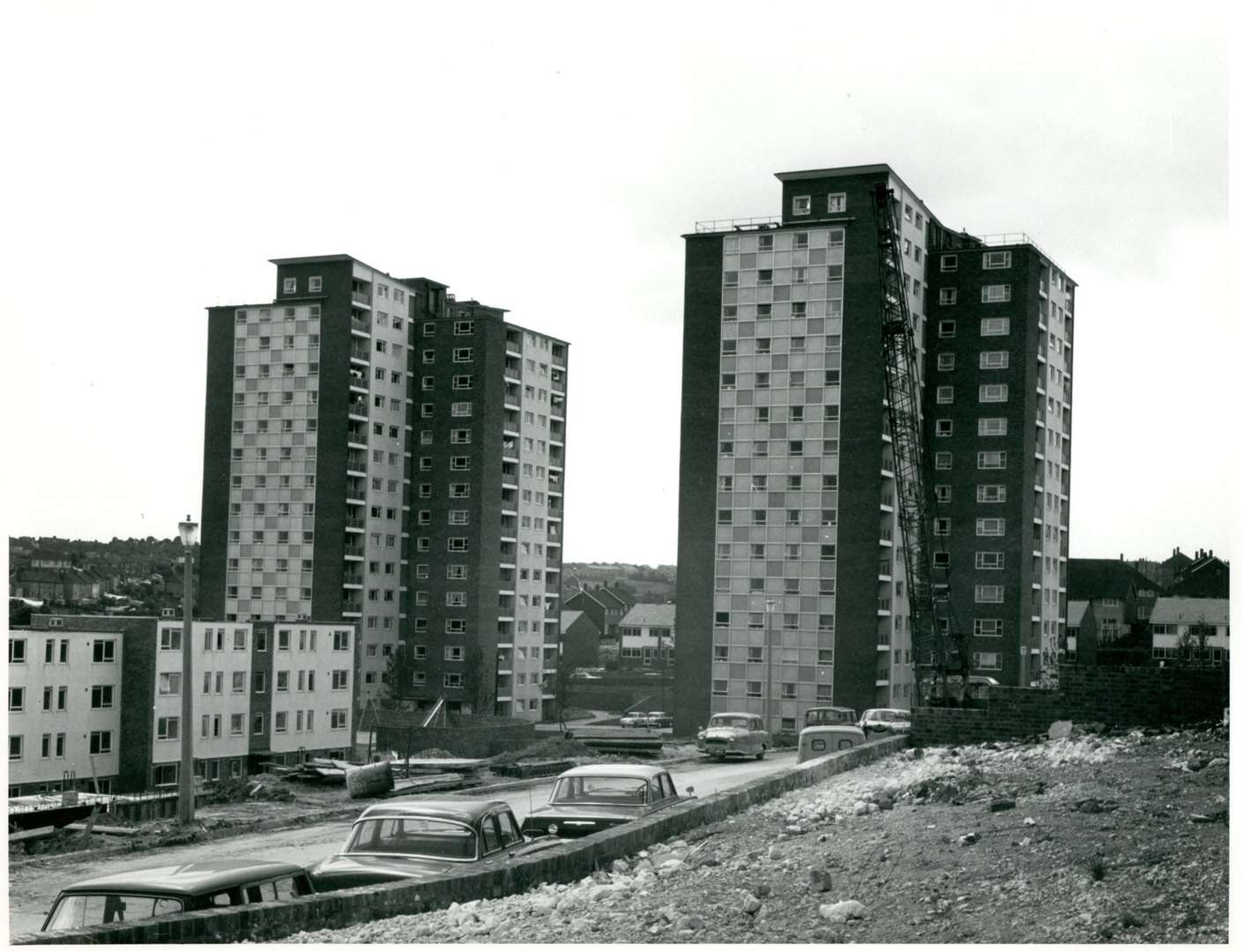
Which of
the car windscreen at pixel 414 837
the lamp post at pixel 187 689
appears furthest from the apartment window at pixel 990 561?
the car windscreen at pixel 414 837

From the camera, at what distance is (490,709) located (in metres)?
59.8

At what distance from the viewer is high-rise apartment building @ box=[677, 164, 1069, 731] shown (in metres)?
35.3

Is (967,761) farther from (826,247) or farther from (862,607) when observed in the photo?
(862,607)

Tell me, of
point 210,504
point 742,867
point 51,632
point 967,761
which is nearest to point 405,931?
point 742,867

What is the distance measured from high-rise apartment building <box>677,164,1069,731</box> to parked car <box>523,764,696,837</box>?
840 inches

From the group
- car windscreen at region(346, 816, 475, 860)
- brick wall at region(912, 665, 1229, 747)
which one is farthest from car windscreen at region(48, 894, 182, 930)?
brick wall at region(912, 665, 1229, 747)

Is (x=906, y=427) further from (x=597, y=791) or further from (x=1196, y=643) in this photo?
(x=597, y=791)

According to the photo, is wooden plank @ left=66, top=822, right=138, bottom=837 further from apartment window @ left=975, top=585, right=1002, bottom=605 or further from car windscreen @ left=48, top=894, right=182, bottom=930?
apartment window @ left=975, top=585, right=1002, bottom=605

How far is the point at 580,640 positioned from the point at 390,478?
1550cm

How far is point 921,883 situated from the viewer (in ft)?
35.7

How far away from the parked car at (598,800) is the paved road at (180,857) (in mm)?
2015

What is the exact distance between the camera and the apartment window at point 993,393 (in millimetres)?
48000

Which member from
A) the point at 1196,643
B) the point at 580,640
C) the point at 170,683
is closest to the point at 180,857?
the point at 1196,643

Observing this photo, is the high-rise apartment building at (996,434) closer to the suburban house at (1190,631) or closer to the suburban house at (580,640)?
the suburban house at (580,640)
